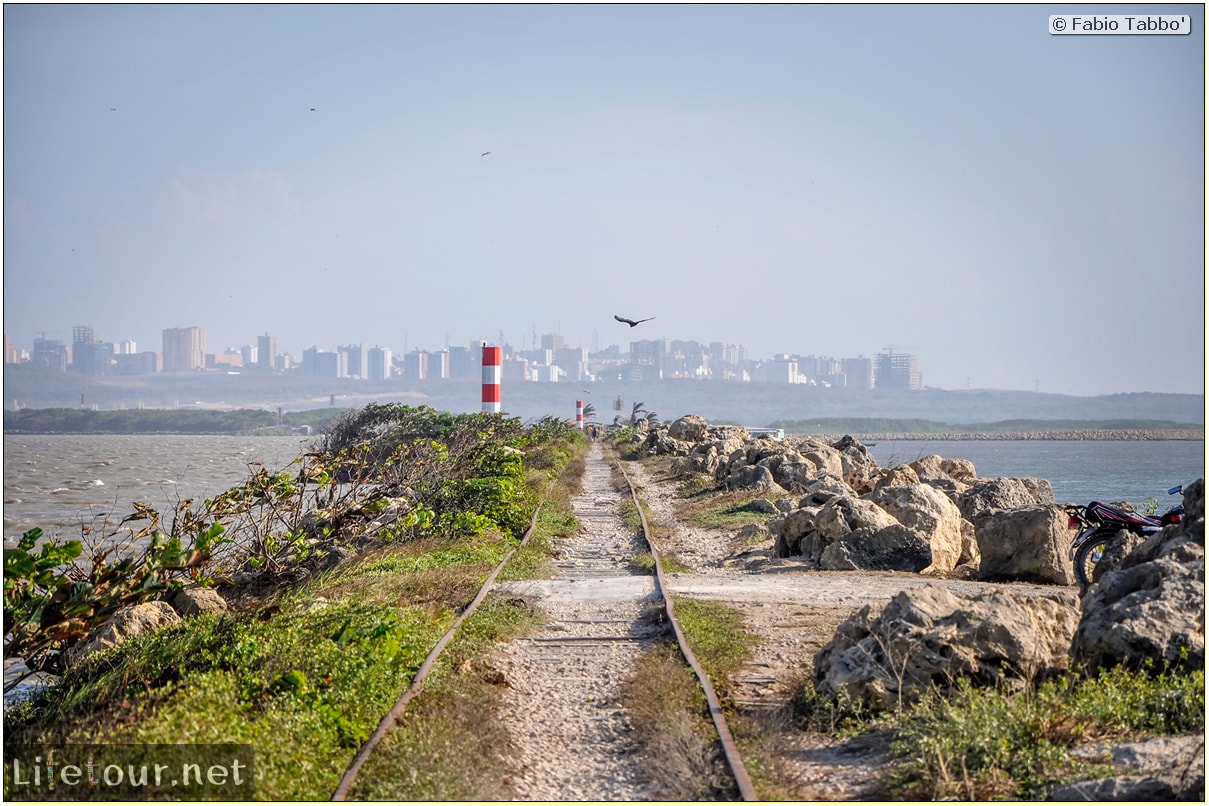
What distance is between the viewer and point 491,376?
35969mm

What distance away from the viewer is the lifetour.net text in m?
5.67

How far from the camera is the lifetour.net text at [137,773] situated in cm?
567

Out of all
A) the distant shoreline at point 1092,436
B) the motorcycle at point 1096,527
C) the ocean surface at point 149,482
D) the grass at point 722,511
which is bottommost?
the distant shoreline at point 1092,436

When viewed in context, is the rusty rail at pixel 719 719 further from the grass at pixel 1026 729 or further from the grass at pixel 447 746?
the grass at pixel 447 746

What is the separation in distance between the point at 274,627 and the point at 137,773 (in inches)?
111

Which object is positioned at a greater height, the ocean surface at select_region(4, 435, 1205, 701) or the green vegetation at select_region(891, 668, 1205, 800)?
the green vegetation at select_region(891, 668, 1205, 800)

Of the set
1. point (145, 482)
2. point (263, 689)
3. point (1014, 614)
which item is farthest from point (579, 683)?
point (145, 482)

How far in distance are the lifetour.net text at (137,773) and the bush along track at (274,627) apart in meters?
0.07

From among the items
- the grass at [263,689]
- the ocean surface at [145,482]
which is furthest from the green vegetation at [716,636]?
the ocean surface at [145,482]

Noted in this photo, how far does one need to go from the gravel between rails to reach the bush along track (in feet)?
1.14

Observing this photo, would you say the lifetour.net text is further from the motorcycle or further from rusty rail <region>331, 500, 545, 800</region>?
the motorcycle

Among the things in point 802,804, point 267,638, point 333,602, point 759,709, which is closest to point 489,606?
point 333,602

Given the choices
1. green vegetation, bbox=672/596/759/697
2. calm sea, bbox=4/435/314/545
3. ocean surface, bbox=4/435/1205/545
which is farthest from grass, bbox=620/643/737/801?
ocean surface, bbox=4/435/1205/545

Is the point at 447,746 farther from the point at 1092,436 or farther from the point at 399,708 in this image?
the point at 1092,436
